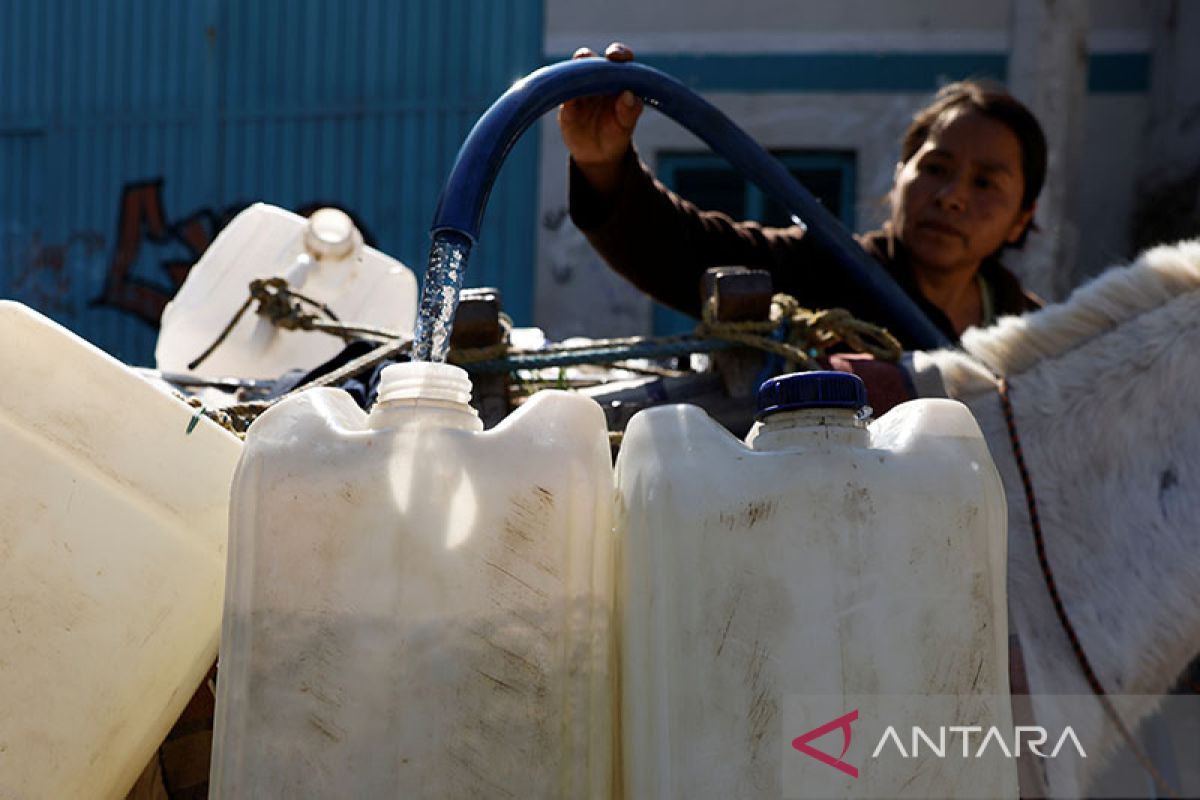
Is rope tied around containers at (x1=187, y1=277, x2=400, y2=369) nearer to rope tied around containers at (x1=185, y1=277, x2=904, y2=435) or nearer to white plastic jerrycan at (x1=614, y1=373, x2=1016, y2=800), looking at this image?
rope tied around containers at (x1=185, y1=277, x2=904, y2=435)

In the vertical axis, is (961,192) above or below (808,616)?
above

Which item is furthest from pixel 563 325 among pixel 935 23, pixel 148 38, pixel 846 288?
pixel 846 288

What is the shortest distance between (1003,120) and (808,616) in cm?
146

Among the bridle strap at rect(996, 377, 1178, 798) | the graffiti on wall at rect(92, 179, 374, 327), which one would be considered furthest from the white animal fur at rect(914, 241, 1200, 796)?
the graffiti on wall at rect(92, 179, 374, 327)

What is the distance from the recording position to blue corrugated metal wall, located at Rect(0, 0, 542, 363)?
211 inches

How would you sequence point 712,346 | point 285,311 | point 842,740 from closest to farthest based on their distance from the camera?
point 842,740, point 712,346, point 285,311

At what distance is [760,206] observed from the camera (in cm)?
509

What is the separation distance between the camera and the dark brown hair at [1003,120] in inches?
79.9

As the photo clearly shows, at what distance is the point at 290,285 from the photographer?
2.17 meters

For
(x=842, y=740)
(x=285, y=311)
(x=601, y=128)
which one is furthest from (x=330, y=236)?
(x=842, y=740)

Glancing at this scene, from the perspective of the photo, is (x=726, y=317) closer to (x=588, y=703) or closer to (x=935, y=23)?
(x=588, y=703)

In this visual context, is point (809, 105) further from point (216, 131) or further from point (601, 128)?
point (601, 128)

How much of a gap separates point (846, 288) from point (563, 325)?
11.2 ft

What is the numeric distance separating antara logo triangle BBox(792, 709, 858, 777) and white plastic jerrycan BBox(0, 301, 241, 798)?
1.48 ft
